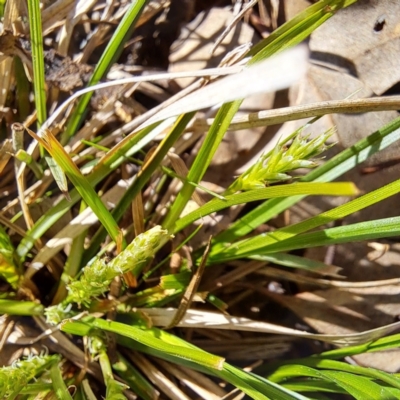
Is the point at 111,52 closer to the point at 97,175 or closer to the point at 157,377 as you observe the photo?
the point at 97,175

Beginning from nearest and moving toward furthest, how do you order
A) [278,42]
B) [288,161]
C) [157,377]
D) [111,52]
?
[288,161] → [278,42] → [111,52] → [157,377]

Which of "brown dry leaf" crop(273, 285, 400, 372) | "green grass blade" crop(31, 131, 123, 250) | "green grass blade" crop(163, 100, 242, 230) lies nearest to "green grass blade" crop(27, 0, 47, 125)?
"green grass blade" crop(31, 131, 123, 250)

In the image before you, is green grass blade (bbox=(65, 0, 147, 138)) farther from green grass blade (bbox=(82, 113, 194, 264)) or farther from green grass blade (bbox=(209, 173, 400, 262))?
green grass blade (bbox=(209, 173, 400, 262))

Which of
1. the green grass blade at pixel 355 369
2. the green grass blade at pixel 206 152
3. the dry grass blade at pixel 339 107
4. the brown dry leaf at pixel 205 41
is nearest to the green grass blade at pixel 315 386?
the green grass blade at pixel 355 369

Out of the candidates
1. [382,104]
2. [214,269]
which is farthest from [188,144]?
[382,104]

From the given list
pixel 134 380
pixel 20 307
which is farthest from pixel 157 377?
pixel 20 307

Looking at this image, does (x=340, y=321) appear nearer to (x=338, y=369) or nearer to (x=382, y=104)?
(x=338, y=369)
